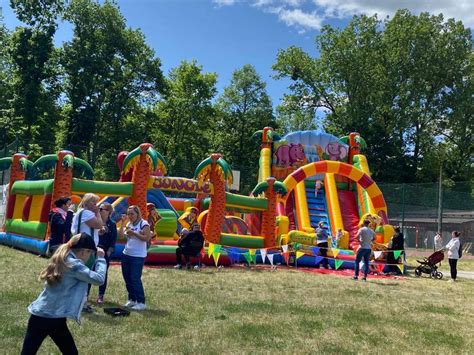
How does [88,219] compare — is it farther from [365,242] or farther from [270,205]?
[270,205]

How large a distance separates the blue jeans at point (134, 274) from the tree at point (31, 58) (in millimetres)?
27502

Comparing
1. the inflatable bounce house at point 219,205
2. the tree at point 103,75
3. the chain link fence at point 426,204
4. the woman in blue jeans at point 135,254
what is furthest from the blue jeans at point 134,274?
the tree at point 103,75

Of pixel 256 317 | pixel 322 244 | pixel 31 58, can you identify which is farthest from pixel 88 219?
pixel 31 58

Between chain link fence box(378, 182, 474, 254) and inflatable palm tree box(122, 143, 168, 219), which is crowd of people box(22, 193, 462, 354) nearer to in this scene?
inflatable palm tree box(122, 143, 168, 219)

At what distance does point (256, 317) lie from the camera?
Answer: 7.24 metres

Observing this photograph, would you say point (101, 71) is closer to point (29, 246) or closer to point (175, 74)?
point (175, 74)

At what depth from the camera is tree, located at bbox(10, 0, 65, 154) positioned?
107 feet

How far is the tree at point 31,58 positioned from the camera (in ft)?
107

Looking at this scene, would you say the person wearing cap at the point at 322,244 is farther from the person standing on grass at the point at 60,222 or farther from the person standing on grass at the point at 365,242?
the person standing on grass at the point at 60,222

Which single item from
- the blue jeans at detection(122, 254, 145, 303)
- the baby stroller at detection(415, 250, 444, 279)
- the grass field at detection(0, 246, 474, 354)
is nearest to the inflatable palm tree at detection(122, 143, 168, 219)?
the grass field at detection(0, 246, 474, 354)

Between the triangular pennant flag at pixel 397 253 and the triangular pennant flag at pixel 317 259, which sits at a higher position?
the triangular pennant flag at pixel 397 253

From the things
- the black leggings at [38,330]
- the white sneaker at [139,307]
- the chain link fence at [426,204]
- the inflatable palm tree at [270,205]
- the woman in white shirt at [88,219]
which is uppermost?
the chain link fence at [426,204]

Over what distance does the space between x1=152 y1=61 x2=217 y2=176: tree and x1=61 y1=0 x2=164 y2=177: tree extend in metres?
2.07

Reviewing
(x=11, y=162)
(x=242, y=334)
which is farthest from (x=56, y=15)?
(x=242, y=334)
